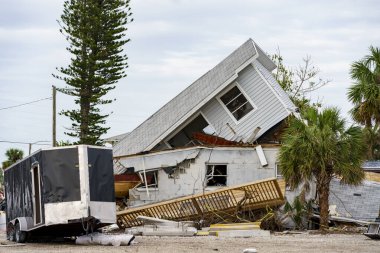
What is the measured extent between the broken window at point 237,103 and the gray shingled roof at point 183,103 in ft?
2.71

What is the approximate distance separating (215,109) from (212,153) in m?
3.40

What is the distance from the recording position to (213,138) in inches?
1294

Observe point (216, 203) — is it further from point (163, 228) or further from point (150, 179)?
point (150, 179)

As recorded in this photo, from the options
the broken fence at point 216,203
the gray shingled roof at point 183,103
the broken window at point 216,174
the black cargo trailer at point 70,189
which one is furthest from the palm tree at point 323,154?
the gray shingled roof at point 183,103

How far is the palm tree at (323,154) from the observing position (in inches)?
991

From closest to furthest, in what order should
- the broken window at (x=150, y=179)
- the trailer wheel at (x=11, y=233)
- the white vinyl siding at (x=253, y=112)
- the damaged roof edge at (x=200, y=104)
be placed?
1. the trailer wheel at (x=11, y=233)
2. the broken window at (x=150, y=179)
3. the damaged roof edge at (x=200, y=104)
4. the white vinyl siding at (x=253, y=112)

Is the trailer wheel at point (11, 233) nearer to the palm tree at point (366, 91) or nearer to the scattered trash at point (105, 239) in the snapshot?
the scattered trash at point (105, 239)

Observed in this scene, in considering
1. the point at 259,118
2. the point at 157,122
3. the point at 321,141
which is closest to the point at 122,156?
the point at 157,122

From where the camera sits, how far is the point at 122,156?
31891mm

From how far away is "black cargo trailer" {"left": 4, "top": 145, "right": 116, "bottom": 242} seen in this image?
20.1m

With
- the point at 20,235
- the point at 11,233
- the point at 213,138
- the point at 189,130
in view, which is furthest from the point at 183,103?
the point at 20,235

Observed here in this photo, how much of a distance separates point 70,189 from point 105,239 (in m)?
1.50

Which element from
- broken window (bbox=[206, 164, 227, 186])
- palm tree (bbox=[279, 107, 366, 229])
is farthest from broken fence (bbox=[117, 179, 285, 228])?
broken window (bbox=[206, 164, 227, 186])

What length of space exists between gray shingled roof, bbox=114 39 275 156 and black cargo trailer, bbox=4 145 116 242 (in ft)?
36.6
